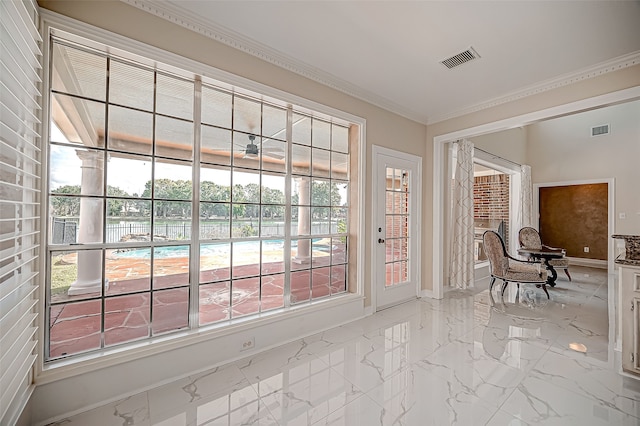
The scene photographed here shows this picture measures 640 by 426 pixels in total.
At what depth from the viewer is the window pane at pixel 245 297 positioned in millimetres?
2572

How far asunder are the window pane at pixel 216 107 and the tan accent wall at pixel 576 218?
28.3 feet

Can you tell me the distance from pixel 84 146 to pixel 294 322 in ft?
7.48

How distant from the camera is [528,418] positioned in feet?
5.61

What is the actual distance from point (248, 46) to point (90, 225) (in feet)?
6.42

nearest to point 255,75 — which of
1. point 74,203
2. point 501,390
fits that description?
point 74,203

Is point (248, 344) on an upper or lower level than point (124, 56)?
lower

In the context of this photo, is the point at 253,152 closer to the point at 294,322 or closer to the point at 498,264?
the point at 294,322

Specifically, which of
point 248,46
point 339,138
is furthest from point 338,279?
point 248,46

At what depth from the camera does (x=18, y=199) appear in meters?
1.43

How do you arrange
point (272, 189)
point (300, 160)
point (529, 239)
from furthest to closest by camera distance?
point (529, 239)
point (300, 160)
point (272, 189)

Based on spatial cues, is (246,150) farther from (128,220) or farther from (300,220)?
(128,220)

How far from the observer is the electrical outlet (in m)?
2.42

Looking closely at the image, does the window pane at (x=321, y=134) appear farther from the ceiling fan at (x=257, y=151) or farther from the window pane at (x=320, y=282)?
the window pane at (x=320, y=282)

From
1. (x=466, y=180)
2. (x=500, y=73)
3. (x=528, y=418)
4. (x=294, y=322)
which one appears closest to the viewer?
(x=528, y=418)
